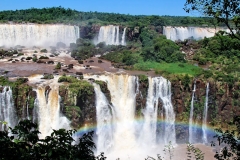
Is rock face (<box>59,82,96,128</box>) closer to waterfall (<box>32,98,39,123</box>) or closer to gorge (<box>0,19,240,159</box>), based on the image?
gorge (<box>0,19,240,159</box>)

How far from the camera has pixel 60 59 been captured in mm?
31078

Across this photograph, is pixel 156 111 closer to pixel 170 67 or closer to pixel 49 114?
pixel 170 67

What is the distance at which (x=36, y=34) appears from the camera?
132 ft

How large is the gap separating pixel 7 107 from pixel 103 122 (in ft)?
19.8

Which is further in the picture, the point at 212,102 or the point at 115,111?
the point at 212,102

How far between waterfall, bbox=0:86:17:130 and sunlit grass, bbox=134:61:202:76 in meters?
11.8

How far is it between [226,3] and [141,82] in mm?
15436

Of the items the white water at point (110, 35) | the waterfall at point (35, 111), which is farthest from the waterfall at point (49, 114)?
the white water at point (110, 35)

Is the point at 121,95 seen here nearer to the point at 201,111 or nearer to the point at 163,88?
the point at 163,88

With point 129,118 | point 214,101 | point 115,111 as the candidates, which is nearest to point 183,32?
point 214,101

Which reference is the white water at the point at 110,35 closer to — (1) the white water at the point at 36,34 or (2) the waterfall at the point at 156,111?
(1) the white water at the point at 36,34

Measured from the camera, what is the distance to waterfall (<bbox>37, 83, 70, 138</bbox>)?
749 inches

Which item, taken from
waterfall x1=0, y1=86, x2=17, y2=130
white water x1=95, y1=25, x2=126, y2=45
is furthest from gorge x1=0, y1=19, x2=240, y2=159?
white water x1=95, y1=25, x2=126, y2=45

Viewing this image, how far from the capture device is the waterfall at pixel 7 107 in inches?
725
